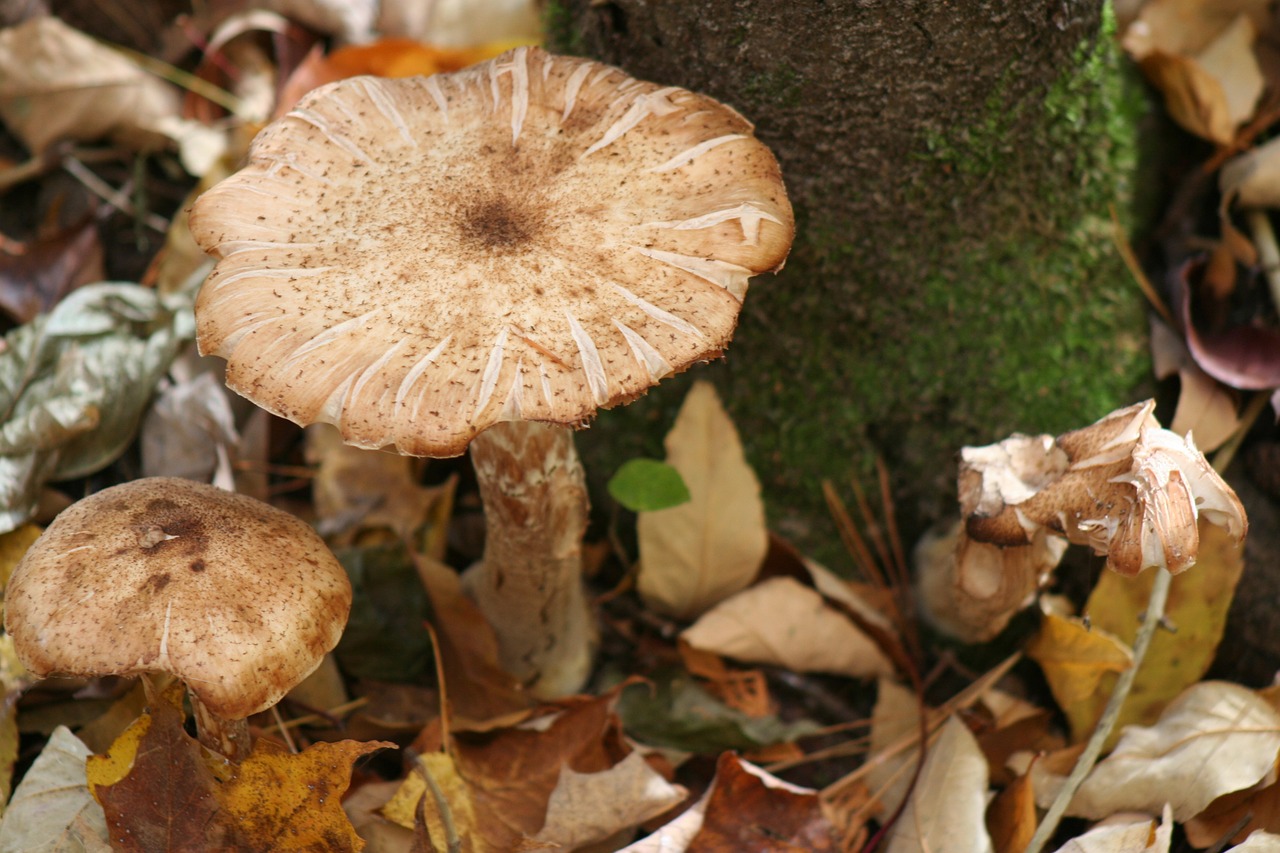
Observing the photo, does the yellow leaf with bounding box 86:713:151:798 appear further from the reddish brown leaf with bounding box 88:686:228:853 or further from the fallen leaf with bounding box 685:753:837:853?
the fallen leaf with bounding box 685:753:837:853

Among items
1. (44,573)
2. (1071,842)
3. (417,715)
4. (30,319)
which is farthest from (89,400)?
(1071,842)

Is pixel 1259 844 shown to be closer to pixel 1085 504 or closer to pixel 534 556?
pixel 1085 504

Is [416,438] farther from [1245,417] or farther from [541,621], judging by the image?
[1245,417]

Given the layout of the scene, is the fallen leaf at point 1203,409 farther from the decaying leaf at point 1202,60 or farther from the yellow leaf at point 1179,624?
the decaying leaf at point 1202,60

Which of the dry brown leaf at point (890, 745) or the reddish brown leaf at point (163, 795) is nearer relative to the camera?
the reddish brown leaf at point (163, 795)

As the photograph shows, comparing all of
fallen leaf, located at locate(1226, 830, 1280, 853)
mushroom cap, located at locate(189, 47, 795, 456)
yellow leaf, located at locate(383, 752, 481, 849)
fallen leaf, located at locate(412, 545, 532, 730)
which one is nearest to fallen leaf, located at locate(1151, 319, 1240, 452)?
fallen leaf, located at locate(1226, 830, 1280, 853)

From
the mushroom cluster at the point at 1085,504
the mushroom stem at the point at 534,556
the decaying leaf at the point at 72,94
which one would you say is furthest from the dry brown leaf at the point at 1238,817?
the decaying leaf at the point at 72,94
